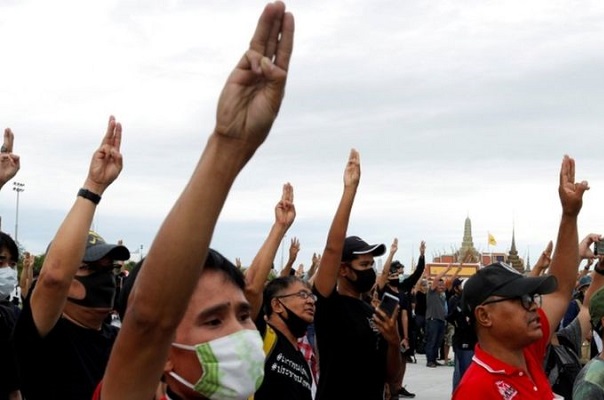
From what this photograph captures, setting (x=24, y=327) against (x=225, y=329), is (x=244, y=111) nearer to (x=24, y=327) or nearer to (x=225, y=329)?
(x=225, y=329)

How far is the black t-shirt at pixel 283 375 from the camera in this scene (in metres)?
4.64

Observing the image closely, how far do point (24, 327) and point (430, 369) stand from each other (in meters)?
15.8

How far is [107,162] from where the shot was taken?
154 inches

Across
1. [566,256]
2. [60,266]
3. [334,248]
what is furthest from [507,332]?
[60,266]

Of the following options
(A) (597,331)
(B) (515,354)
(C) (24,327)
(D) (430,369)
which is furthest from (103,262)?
(D) (430,369)

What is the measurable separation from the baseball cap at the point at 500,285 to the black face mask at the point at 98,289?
66.0 inches

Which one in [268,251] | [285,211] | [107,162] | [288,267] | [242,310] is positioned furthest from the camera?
[288,267]

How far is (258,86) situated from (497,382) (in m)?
2.49

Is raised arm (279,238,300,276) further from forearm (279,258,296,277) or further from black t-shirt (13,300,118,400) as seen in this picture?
black t-shirt (13,300,118,400)

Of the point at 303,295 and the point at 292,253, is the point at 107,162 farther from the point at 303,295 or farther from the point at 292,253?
the point at 292,253

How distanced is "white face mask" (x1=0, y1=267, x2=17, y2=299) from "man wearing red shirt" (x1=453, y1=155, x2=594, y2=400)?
2.52 metres

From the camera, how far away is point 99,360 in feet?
12.8

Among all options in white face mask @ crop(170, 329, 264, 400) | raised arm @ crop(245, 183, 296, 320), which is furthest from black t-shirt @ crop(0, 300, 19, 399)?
white face mask @ crop(170, 329, 264, 400)

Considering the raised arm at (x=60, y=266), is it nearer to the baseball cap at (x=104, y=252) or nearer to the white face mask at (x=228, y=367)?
the baseball cap at (x=104, y=252)
